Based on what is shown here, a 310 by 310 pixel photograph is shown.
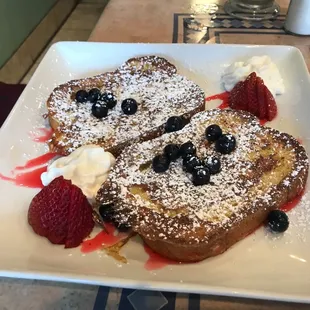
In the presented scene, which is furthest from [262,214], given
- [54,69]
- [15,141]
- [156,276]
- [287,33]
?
[287,33]

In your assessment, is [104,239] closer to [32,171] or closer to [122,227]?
[122,227]

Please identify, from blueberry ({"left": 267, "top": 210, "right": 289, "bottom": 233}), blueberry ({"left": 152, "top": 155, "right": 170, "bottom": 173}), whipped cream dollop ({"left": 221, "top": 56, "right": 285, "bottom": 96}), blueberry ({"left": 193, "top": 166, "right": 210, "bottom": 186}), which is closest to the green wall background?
whipped cream dollop ({"left": 221, "top": 56, "right": 285, "bottom": 96})

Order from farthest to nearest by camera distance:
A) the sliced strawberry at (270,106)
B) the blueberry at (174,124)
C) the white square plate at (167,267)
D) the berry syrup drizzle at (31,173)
→ the sliced strawberry at (270,106)
the blueberry at (174,124)
the berry syrup drizzle at (31,173)
the white square plate at (167,267)

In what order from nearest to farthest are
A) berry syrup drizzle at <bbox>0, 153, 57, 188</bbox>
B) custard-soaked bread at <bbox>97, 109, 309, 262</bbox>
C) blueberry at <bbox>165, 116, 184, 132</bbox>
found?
custard-soaked bread at <bbox>97, 109, 309, 262</bbox> < berry syrup drizzle at <bbox>0, 153, 57, 188</bbox> < blueberry at <bbox>165, 116, 184, 132</bbox>

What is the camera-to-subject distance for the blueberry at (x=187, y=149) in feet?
3.76

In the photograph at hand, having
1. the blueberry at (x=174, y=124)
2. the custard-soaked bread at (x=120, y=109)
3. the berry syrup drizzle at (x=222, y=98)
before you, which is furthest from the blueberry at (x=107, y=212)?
the berry syrup drizzle at (x=222, y=98)

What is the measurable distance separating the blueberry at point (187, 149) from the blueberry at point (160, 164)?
0.05 meters

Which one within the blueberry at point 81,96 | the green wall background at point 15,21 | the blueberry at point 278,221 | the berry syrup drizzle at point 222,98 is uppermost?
the blueberry at point 278,221

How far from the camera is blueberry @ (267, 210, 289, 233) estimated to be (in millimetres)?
1023

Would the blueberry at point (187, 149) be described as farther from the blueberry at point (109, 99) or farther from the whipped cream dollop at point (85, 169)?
the blueberry at point (109, 99)

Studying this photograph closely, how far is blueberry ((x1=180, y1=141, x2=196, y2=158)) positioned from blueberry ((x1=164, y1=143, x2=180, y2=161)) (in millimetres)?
14

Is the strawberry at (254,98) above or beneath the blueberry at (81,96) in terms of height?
above

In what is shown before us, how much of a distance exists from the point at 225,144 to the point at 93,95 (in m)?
0.53

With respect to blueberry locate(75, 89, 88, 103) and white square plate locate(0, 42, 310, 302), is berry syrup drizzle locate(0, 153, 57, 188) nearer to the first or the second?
white square plate locate(0, 42, 310, 302)
